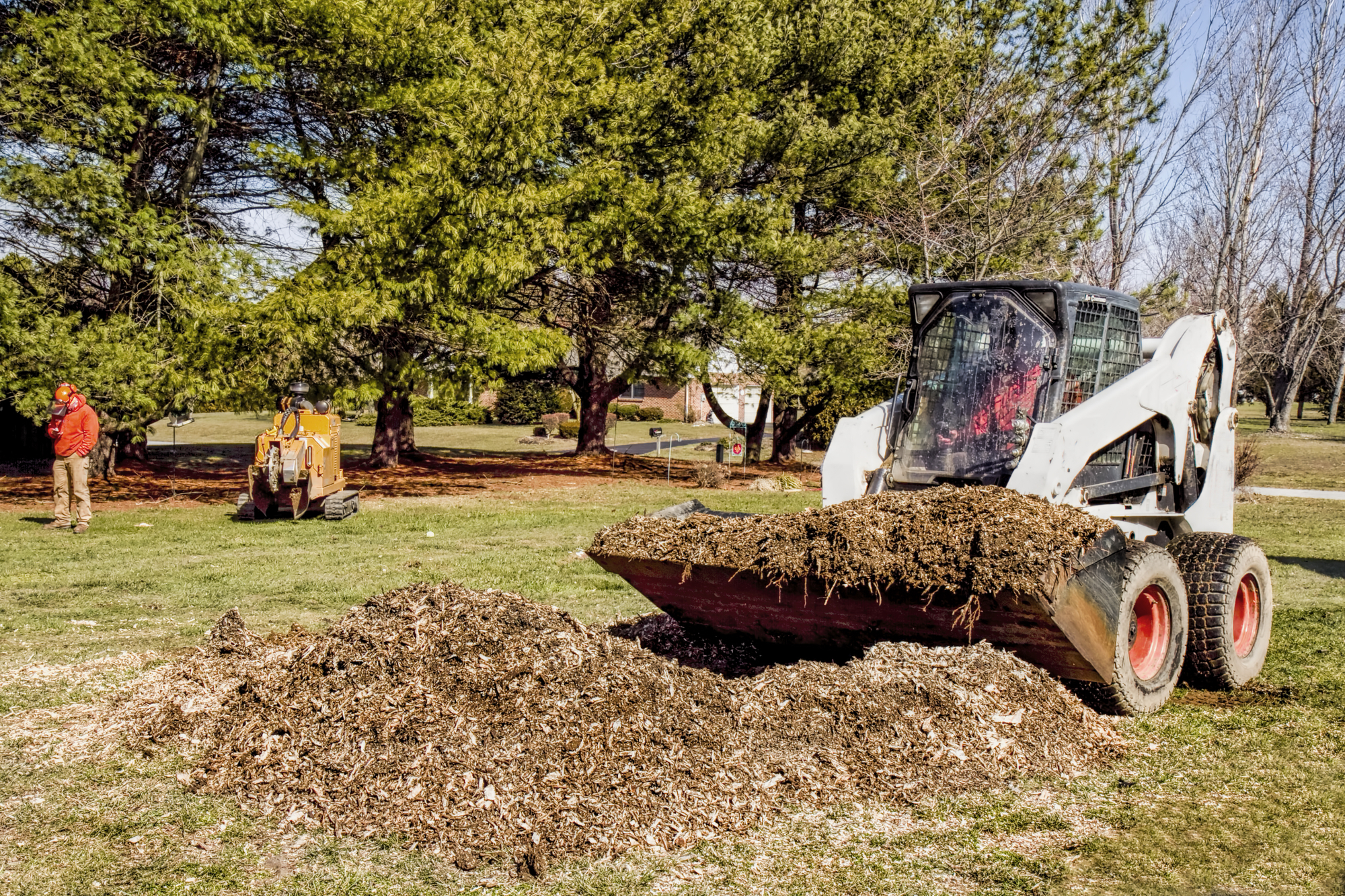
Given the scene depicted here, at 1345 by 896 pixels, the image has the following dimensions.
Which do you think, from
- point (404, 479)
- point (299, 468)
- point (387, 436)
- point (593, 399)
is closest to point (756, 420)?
point (593, 399)

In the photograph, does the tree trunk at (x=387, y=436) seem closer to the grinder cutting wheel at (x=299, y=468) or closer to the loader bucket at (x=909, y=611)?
the grinder cutting wheel at (x=299, y=468)

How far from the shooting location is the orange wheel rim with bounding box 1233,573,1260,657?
7172 mm

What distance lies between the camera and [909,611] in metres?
5.66

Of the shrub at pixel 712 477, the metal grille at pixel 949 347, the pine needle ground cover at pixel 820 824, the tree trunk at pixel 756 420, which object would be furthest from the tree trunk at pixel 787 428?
the metal grille at pixel 949 347

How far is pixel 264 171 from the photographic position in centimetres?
1897

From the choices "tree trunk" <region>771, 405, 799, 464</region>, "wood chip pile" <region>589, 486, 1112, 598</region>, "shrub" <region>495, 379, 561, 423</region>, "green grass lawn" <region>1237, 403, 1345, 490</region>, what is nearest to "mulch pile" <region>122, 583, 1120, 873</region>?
"wood chip pile" <region>589, 486, 1112, 598</region>

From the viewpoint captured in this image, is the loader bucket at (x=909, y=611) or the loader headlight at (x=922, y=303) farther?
the loader headlight at (x=922, y=303)

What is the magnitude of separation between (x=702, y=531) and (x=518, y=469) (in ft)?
60.6

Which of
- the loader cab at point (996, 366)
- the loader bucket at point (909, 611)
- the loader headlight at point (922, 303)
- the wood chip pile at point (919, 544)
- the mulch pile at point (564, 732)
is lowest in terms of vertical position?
the mulch pile at point (564, 732)

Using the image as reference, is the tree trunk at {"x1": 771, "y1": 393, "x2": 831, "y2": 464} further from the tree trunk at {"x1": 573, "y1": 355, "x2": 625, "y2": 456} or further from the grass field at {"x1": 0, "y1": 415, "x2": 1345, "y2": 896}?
the grass field at {"x1": 0, "y1": 415, "x2": 1345, "y2": 896}

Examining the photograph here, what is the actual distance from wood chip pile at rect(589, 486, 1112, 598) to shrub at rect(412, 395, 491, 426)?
135 ft

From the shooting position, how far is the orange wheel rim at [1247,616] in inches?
282

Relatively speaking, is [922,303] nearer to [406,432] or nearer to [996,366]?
[996,366]

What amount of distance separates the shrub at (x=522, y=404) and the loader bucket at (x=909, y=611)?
42854 mm
